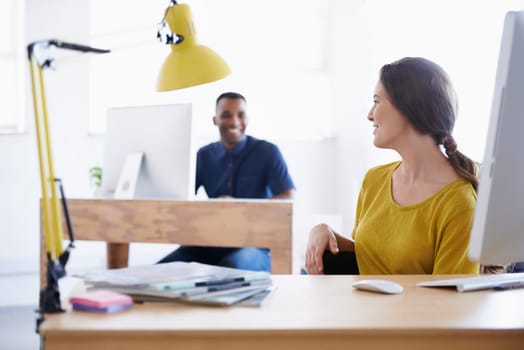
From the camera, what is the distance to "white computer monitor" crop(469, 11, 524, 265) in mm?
964

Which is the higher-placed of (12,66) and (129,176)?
(12,66)

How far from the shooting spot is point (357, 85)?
4.43m

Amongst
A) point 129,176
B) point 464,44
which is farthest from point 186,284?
point 464,44

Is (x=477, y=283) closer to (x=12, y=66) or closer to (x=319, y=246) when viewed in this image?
(x=319, y=246)

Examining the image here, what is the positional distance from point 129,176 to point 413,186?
4.85 feet

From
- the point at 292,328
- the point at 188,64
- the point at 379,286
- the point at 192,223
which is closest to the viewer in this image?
the point at 292,328

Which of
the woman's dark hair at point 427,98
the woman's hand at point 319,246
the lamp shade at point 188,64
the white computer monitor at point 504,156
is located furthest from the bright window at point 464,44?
the white computer monitor at point 504,156

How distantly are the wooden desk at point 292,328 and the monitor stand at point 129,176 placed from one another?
1.89 meters

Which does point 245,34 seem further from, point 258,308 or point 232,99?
point 258,308

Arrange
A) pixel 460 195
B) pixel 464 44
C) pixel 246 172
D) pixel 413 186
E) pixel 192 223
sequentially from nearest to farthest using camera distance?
pixel 460 195 < pixel 413 186 < pixel 192 223 < pixel 464 44 < pixel 246 172

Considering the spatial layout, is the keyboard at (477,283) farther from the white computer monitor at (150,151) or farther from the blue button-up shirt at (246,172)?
the blue button-up shirt at (246,172)

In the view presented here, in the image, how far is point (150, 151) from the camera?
2.88 metres

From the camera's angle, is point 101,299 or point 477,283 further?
point 477,283

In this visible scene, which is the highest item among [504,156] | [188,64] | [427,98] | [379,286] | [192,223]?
[188,64]
